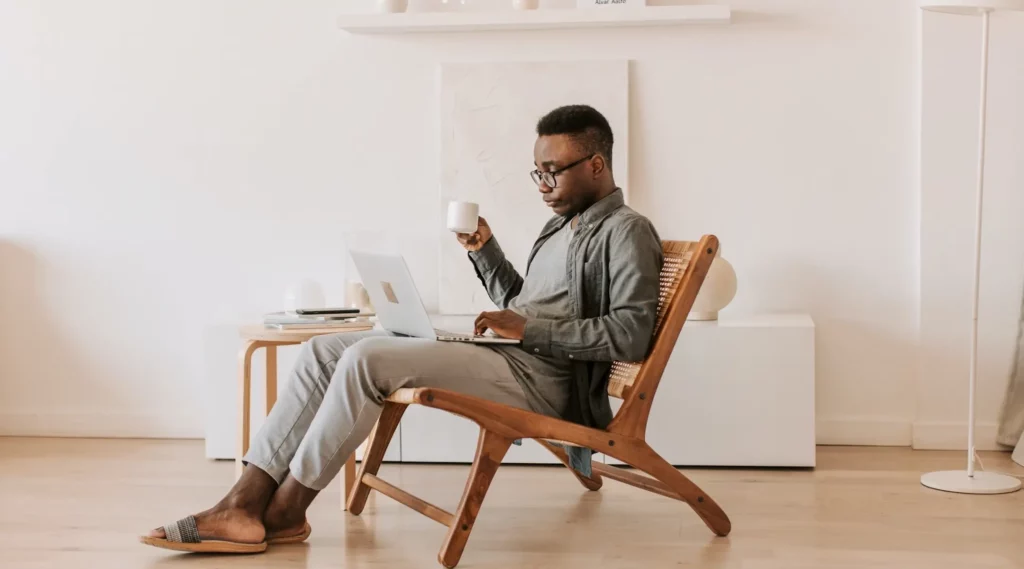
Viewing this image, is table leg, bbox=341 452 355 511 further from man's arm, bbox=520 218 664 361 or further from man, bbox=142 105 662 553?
man's arm, bbox=520 218 664 361

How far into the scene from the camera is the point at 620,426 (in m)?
2.65

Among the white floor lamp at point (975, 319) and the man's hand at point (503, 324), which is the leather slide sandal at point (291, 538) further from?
the white floor lamp at point (975, 319)

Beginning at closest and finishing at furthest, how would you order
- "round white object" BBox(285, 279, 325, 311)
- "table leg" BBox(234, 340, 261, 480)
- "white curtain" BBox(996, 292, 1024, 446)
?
"table leg" BBox(234, 340, 261, 480)
"white curtain" BBox(996, 292, 1024, 446)
"round white object" BBox(285, 279, 325, 311)

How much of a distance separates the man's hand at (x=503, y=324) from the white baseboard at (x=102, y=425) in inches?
79.6

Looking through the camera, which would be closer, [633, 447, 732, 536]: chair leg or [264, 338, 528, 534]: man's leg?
[264, 338, 528, 534]: man's leg

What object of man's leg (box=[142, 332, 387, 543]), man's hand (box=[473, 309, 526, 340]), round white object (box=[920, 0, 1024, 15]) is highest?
round white object (box=[920, 0, 1024, 15])

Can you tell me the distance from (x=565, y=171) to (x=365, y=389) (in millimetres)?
749

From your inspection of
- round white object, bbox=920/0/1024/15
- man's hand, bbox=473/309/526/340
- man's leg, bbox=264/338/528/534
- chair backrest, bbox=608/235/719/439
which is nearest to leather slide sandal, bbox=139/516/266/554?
man's leg, bbox=264/338/528/534

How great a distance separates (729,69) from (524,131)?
0.77 m

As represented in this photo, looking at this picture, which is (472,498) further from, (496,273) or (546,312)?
(496,273)

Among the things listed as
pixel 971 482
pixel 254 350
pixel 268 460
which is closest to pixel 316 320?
pixel 254 350

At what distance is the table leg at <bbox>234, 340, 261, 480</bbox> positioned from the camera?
3.10 m

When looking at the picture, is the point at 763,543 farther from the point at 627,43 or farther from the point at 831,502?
the point at 627,43

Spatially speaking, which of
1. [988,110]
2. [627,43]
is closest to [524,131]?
[627,43]
